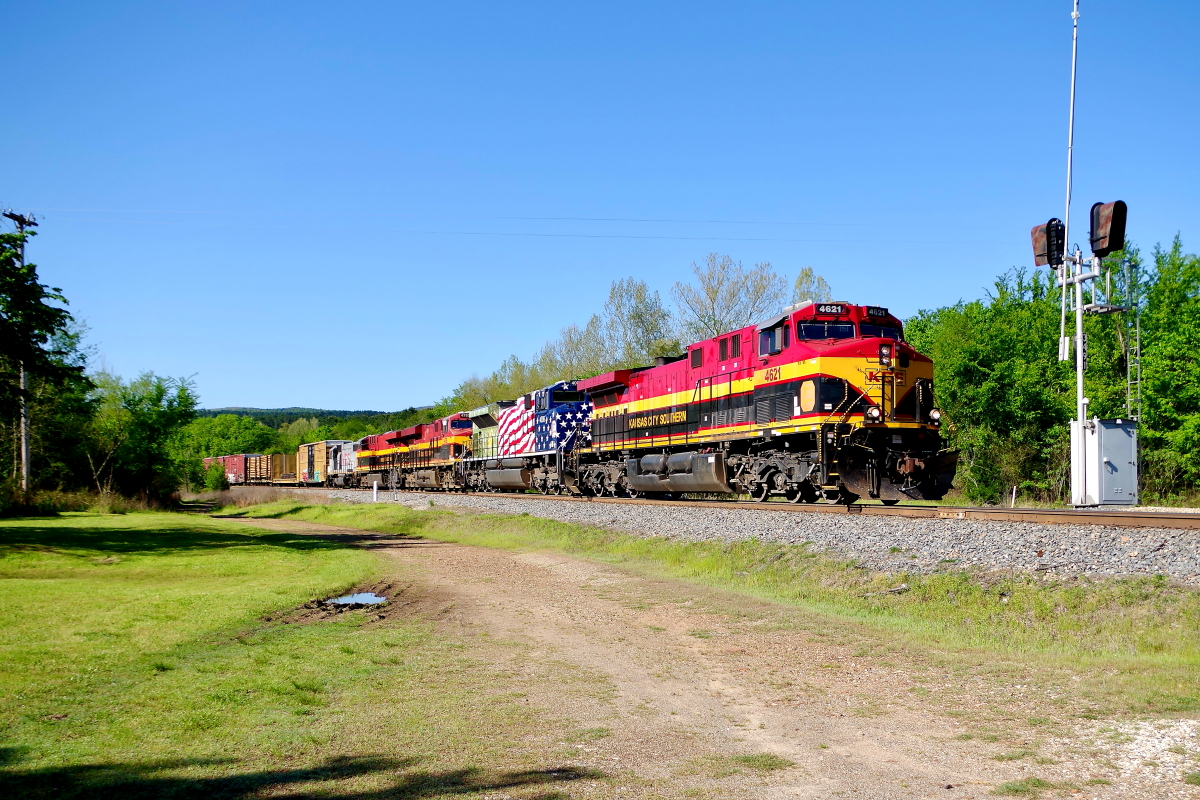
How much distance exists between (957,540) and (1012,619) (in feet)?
12.0

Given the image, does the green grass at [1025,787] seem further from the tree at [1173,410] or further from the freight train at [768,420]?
the tree at [1173,410]

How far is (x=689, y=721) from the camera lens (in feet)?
17.5

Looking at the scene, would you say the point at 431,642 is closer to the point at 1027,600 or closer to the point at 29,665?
the point at 29,665

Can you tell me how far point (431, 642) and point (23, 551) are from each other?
29.1 ft

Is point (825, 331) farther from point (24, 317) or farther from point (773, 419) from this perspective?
point (24, 317)

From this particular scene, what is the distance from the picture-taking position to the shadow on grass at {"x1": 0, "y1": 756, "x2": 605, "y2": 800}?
3.97 m

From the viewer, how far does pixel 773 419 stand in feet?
62.6

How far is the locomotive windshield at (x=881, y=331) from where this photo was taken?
18281mm

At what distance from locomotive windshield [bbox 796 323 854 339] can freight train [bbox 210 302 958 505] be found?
0.10 ft

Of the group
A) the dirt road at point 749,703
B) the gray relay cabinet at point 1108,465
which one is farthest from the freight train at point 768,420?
the dirt road at point 749,703

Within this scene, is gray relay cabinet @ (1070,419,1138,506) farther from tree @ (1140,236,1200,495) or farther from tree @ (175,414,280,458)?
tree @ (175,414,280,458)

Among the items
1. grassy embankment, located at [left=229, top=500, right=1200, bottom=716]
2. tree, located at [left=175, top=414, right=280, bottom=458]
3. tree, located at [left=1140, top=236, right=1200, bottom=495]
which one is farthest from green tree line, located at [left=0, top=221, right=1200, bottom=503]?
tree, located at [left=175, top=414, right=280, bottom=458]

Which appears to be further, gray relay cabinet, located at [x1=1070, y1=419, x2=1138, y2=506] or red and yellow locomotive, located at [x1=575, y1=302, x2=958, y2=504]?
red and yellow locomotive, located at [x1=575, y1=302, x2=958, y2=504]

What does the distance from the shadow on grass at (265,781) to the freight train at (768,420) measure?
1408cm
